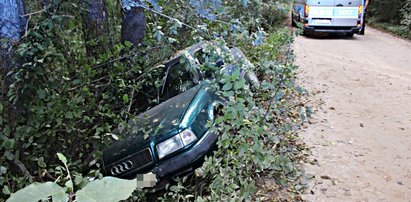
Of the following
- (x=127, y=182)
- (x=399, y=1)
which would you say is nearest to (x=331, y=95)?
(x=127, y=182)

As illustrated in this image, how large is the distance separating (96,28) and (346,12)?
470 inches

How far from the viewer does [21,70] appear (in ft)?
10.2

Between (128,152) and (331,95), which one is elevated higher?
(128,152)

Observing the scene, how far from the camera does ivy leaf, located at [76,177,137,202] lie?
93 centimetres

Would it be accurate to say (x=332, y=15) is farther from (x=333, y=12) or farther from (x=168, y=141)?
(x=168, y=141)

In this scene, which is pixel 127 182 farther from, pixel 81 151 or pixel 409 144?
pixel 409 144

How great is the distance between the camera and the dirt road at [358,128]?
13.3 feet

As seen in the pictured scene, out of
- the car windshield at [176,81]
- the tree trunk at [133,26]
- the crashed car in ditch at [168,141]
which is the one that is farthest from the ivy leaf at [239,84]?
the tree trunk at [133,26]

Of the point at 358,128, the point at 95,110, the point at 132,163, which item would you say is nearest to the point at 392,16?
the point at 358,128

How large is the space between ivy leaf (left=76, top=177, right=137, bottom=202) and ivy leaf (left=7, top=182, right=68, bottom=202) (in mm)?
47

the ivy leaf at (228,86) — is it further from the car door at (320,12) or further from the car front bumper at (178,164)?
the car door at (320,12)

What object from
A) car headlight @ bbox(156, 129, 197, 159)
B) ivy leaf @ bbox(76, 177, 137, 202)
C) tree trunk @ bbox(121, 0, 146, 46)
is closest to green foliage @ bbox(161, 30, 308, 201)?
car headlight @ bbox(156, 129, 197, 159)

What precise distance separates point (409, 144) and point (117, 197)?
521 cm

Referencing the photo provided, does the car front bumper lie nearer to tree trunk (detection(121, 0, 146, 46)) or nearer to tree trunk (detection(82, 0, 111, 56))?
tree trunk (detection(82, 0, 111, 56))
